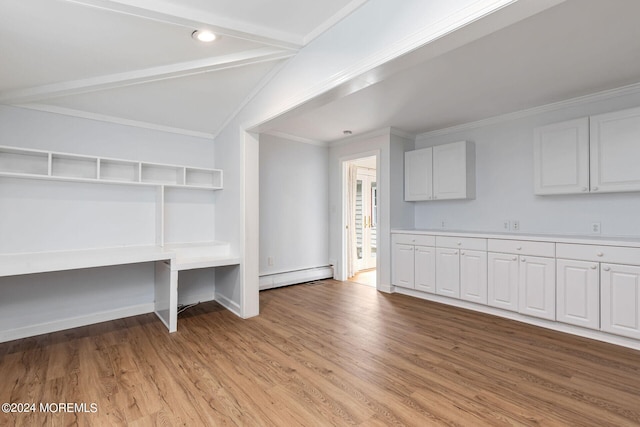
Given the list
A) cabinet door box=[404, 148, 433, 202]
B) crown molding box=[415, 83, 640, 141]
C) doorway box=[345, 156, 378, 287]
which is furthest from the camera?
doorway box=[345, 156, 378, 287]

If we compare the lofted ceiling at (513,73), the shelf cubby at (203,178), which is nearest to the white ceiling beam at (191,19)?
the lofted ceiling at (513,73)

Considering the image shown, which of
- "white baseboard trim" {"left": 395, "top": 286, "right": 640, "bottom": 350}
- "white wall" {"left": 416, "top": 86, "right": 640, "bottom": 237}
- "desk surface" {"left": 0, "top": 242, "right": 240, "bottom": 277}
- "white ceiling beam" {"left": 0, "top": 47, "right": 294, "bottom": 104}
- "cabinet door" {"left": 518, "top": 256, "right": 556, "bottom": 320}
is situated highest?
"white ceiling beam" {"left": 0, "top": 47, "right": 294, "bottom": 104}

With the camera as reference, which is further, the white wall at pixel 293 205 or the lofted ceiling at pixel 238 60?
the white wall at pixel 293 205

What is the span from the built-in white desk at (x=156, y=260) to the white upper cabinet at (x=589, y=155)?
3.58 metres

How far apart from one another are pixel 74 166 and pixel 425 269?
429 centimetres

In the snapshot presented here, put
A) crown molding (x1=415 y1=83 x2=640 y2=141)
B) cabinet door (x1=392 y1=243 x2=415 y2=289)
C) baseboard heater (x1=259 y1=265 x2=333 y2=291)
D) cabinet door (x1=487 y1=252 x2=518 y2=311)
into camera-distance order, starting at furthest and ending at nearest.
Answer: baseboard heater (x1=259 y1=265 x2=333 y2=291), cabinet door (x1=392 y1=243 x2=415 y2=289), cabinet door (x1=487 y1=252 x2=518 y2=311), crown molding (x1=415 y1=83 x2=640 y2=141)

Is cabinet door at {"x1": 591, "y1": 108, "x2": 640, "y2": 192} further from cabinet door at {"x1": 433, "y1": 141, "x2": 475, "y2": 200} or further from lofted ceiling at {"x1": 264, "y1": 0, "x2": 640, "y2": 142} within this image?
cabinet door at {"x1": 433, "y1": 141, "x2": 475, "y2": 200}

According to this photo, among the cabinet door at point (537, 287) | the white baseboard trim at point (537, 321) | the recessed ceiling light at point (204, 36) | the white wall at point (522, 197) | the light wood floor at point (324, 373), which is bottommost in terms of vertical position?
the light wood floor at point (324, 373)

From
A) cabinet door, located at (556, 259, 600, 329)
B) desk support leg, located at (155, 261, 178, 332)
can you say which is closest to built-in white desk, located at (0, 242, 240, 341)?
desk support leg, located at (155, 261, 178, 332)

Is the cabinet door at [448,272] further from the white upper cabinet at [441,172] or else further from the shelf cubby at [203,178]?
the shelf cubby at [203,178]

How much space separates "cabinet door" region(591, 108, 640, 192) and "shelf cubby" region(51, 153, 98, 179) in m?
5.04

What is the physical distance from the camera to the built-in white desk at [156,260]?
256 cm

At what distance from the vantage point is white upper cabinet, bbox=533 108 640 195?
2910mm

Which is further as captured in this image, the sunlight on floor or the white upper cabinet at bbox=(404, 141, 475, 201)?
the sunlight on floor
